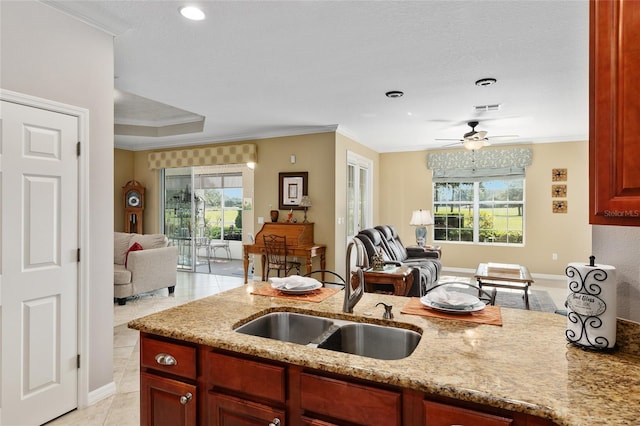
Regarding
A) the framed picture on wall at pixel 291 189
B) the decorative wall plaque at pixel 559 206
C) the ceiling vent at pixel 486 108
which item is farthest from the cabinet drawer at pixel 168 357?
the decorative wall plaque at pixel 559 206

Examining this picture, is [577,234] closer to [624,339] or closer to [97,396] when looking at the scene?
[624,339]

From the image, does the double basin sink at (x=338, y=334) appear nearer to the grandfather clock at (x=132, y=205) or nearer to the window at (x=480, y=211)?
the window at (x=480, y=211)

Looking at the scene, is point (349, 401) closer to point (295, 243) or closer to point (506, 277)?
point (506, 277)

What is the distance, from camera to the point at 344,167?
5.91 meters

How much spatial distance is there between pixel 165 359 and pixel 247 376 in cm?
37

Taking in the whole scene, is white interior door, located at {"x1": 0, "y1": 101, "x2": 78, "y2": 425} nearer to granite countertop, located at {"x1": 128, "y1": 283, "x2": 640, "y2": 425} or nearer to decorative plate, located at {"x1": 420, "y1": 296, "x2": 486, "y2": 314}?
granite countertop, located at {"x1": 128, "y1": 283, "x2": 640, "y2": 425}

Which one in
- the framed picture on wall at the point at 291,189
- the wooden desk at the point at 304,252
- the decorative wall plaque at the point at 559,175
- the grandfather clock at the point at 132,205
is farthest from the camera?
the grandfather clock at the point at 132,205

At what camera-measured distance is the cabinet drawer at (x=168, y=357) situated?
1.32 meters

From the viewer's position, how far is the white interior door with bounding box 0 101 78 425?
194cm

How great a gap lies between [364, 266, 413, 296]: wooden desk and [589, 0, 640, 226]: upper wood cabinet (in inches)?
119

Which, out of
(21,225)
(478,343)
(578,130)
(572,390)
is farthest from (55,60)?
(578,130)

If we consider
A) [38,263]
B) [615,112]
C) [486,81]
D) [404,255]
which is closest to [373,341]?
[615,112]

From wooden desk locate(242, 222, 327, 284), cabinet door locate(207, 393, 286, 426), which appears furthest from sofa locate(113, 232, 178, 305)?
cabinet door locate(207, 393, 286, 426)

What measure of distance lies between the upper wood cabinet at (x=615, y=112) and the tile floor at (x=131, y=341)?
266 cm
